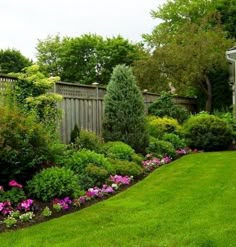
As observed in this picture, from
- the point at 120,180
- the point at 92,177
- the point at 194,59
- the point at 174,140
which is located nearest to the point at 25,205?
the point at 92,177

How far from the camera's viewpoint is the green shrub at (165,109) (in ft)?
57.1

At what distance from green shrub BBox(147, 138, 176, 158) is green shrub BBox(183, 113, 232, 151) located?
1911 millimetres

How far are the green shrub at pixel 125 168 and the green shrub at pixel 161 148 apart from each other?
8.59ft

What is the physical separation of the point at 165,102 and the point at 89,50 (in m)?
22.9

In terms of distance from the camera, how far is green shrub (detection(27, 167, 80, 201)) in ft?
24.1

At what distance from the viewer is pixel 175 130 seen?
16.1 m

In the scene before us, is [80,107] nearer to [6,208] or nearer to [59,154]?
[59,154]

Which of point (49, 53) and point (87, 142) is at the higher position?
point (49, 53)

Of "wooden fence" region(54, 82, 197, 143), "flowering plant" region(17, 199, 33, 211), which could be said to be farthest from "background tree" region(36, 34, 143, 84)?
"flowering plant" region(17, 199, 33, 211)

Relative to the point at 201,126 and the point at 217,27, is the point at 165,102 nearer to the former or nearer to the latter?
the point at 201,126

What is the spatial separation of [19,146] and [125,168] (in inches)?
120

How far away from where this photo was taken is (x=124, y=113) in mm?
12859

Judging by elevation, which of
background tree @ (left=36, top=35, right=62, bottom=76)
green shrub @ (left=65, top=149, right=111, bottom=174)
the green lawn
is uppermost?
background tree @ (left=36, top=35, right=62, bottom=76)

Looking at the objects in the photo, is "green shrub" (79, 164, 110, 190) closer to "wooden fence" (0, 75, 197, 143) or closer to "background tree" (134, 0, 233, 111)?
"wooden fence" (0, 75, 197, 143)
